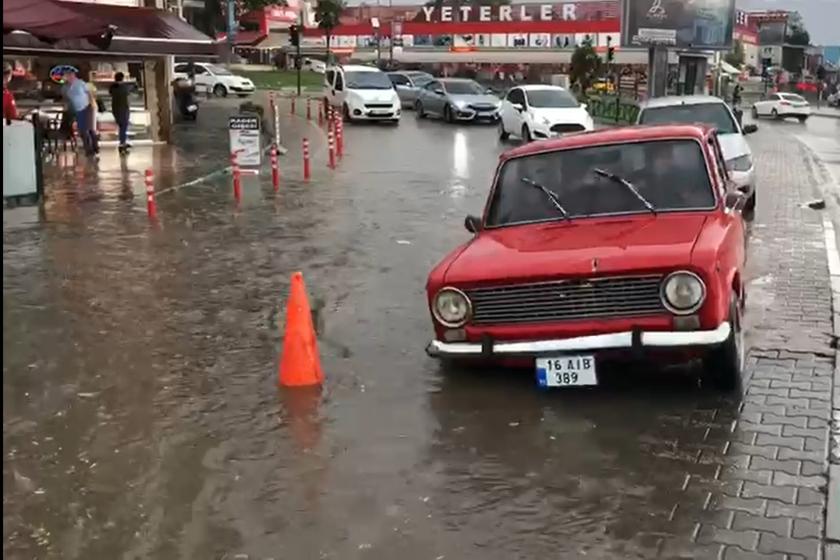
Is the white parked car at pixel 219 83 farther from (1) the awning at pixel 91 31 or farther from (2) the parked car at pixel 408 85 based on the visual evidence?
(1) the awning at pixel 91 31

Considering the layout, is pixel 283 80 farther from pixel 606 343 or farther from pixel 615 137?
pixel 606 343

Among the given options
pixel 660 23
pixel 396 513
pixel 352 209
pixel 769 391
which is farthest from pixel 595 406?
pixel 660 23

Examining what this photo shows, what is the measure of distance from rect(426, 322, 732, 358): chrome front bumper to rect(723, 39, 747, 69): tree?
318 ft

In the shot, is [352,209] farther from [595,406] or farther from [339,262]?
[595,406]

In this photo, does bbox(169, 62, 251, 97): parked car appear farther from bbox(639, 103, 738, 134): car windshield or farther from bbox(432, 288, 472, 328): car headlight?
bbox(432, 288, 472, 328): car headlight

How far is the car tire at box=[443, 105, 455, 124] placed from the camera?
122 feet

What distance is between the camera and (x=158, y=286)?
33.6ft

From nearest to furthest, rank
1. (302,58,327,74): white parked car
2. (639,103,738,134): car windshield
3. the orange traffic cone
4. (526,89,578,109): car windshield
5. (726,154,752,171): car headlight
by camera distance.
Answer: the orange traffic cone → (726,154,752,171): car headlight → (639,103,738,134): car windshield → (526,89,578,109): car windshield → (302,58,327,74): white parked car

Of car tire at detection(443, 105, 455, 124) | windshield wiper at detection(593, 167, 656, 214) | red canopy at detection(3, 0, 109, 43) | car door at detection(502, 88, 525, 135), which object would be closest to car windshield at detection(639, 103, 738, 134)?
windshield wiper at detection(593, 167, 656, 214)

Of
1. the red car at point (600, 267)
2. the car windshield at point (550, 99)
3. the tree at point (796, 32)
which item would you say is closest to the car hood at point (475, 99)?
the car windshield at point (550, 99)

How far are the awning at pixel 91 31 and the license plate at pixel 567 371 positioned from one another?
36.0ft

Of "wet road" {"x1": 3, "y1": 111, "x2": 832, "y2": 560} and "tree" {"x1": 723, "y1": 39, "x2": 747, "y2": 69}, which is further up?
"tree" {"x1": 723, "y1": 39, "x2": 747, "y2": 69}

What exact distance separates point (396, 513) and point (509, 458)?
0.95 meters

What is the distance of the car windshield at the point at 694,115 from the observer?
15742 mm
